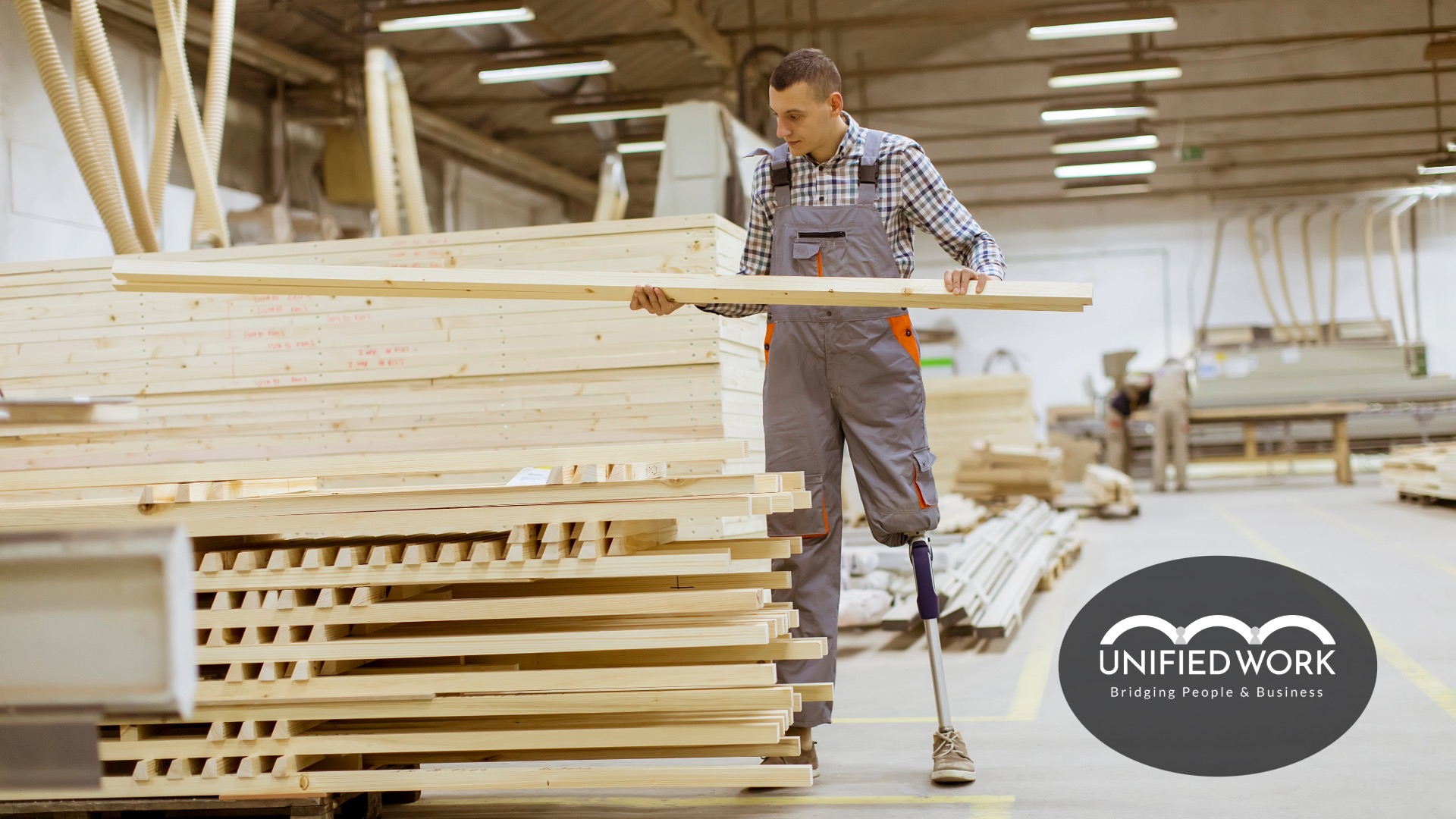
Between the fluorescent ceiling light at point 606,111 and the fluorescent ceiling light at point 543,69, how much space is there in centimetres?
131

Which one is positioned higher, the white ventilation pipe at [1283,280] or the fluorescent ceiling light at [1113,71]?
the fluorescent ceiling light at [1113,71]

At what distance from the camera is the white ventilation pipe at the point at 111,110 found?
538cm

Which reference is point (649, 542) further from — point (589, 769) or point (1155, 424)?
point (1155, 424)

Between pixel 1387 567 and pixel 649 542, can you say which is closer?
pixel 649 542

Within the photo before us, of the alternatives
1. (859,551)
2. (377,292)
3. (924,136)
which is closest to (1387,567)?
(859,551)

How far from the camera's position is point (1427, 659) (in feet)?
14.6

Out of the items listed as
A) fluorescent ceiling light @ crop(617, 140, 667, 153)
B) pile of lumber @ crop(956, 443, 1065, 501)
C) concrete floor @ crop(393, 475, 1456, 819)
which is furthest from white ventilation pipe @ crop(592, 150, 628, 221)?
fluorescent ceiling light @ crop(617, 140, 667, 153)

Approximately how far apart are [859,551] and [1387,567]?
129 inches

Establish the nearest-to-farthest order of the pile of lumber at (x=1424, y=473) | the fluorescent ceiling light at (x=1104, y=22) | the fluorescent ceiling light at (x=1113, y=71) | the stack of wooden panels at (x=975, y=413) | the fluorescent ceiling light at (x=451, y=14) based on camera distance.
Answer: the pile of lumber at (x=1424, y=473)
the fluorescent ceiling light at (x=451, y=14)
the fluorescent ceiling light at (x=1104, y=22)
the stack of wooden panels at (x=975, y=413)
the fluorescent ceiling light at (x=1113, y=71)

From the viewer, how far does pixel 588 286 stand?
3.13 meters

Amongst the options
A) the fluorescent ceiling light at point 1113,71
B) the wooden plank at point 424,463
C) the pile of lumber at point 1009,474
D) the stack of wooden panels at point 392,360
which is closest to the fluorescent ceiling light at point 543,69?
the fluorescent ceiling light at point 1113,71

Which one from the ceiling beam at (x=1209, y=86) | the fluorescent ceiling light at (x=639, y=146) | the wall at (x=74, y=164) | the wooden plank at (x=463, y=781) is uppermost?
the ceiling beam at (x=1209, y=86)

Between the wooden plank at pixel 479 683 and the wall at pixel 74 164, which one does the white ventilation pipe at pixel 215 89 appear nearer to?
the wall at pixel 74 164

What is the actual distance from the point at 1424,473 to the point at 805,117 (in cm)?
974
